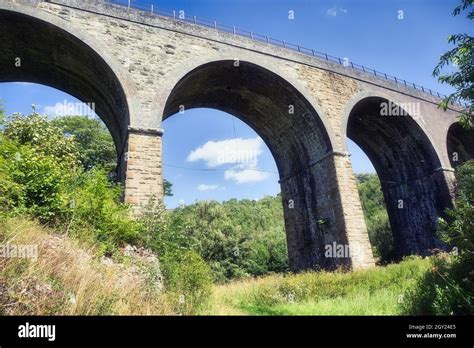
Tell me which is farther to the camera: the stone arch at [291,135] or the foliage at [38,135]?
the stone arch at [291,135]

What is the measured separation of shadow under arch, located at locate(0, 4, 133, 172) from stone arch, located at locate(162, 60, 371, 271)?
2.21 m

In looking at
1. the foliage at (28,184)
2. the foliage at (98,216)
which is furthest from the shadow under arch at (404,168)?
the foliage at (28,184)

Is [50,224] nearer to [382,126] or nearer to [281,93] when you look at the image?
[281,93]

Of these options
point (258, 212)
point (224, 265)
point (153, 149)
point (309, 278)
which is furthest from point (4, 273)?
point (258, 212)

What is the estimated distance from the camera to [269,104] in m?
15.8

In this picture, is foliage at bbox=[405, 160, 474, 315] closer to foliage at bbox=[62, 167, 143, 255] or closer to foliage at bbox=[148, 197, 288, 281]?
foliage at bbox=[62, 167, 143, 255]

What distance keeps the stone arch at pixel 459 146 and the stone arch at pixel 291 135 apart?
1246cm

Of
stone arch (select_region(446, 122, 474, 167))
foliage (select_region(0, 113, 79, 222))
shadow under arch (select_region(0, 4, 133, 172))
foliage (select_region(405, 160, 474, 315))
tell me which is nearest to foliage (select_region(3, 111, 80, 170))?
shadow under arch (select_region(0, 4, 133, 172))

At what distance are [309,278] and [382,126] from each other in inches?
450

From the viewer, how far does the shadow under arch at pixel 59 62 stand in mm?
10500

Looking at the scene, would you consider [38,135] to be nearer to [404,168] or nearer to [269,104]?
[269,104]

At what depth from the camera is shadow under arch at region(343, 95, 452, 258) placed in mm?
17375

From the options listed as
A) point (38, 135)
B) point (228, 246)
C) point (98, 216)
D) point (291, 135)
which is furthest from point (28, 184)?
point (228, 246)

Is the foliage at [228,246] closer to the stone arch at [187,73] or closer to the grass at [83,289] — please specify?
the stone arch at [187,73]
